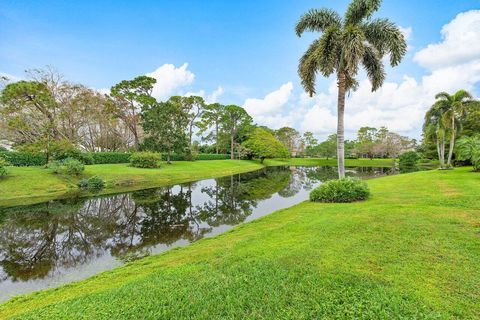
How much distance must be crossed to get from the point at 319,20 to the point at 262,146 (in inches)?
1484

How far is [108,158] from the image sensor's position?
30.2 m

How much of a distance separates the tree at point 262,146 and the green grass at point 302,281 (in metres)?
43.5

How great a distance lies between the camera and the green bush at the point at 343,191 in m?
10.8

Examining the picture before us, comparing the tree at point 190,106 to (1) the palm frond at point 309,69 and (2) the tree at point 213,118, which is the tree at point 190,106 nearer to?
(2) the tree at point 213,118

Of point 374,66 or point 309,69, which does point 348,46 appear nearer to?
point 309,69

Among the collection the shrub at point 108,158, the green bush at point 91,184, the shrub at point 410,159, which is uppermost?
the shrub at point 108,158

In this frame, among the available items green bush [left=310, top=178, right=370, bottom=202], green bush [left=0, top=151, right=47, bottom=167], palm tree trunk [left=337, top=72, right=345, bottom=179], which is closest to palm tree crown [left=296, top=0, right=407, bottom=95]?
palm tree trunk [left=337, top=72, right=345, bottom=179]

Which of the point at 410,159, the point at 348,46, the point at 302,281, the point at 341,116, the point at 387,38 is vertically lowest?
the point at 302,281

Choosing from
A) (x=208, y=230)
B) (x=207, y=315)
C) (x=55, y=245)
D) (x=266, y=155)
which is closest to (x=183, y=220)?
(x=208, y=230)

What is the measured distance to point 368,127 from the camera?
7700cm

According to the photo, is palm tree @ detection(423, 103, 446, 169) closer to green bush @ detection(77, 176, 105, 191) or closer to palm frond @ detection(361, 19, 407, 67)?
palm frond @ detection(361, 19, 407, 67)

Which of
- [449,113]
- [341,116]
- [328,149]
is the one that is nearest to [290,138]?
[328,149]

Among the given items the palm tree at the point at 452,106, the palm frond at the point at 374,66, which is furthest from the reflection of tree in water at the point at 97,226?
the palm tree at the point at 452,106

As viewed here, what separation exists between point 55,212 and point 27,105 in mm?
15797
